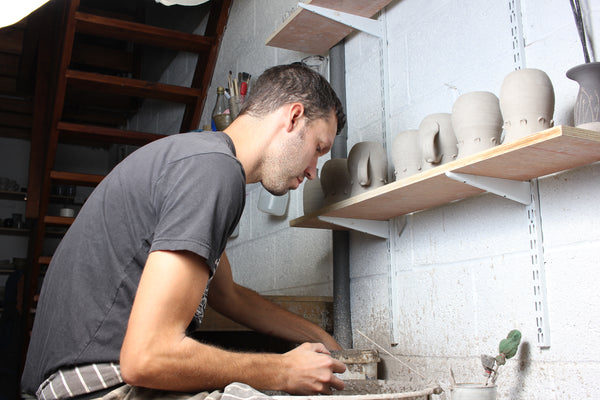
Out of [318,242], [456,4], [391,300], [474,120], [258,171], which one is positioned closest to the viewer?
[474,120]

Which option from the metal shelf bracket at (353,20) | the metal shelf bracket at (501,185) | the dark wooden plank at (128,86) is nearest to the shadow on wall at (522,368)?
the metal shelf bracket at (501,185)

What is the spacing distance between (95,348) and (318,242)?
1272mm

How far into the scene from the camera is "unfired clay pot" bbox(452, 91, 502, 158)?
123 centimetres

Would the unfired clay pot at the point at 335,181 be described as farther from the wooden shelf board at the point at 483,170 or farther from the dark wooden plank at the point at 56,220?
the dark wooden plank at the point at 56,220

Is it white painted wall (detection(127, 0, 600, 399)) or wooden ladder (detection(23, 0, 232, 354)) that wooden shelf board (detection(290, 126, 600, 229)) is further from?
wooden ladder (detection(23, 0, 232, 354))

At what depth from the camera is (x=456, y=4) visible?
158cm

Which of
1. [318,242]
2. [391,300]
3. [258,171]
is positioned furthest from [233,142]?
[318,242]

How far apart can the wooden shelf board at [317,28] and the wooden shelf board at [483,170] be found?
0.70 metres

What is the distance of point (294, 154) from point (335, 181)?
367 millimetres

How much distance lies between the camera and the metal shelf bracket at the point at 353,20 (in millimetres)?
1847

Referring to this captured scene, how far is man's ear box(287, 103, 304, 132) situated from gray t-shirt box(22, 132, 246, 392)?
0.27 metres

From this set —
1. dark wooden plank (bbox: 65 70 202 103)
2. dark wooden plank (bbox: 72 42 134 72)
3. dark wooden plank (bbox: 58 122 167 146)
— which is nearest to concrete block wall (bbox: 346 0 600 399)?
dark wooden plank (bbox: 65 70 202 103)

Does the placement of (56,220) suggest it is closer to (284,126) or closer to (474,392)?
(284,126)

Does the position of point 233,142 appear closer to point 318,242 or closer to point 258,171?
point 258,171
